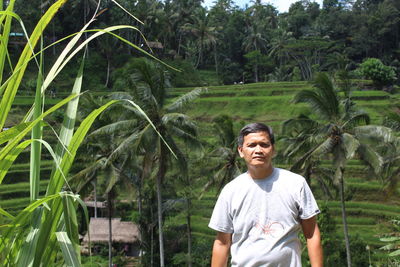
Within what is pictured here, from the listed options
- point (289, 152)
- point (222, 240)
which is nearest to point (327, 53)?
point (289, 152)

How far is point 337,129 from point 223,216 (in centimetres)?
1875

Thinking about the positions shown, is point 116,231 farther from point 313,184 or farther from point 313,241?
point 313,241

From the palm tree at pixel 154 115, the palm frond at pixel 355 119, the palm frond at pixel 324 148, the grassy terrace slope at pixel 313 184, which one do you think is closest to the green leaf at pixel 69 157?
the grassy terrace slope at pixel 313 184

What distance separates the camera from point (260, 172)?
242 centimetres

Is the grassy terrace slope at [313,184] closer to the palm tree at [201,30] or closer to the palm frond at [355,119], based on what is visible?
the palm frond at [355,119]

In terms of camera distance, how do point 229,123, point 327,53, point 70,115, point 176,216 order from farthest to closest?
point 327,53 → point 176,216 → point 229,123 → point 70,115

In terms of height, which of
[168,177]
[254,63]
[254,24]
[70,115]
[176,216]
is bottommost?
[176,216]

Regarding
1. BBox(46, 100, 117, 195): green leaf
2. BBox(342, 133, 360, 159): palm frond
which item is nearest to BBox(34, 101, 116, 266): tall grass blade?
BBox(46, 100, 117, 195): green leaf

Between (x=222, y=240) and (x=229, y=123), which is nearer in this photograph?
(x=222, y=240)

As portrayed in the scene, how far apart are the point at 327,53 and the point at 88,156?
126 feet

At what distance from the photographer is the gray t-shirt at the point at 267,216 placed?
2.34 m

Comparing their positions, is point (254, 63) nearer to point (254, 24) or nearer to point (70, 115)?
point (254, 24)

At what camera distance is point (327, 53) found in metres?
57.3

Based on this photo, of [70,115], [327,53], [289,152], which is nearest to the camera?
[70,115]
